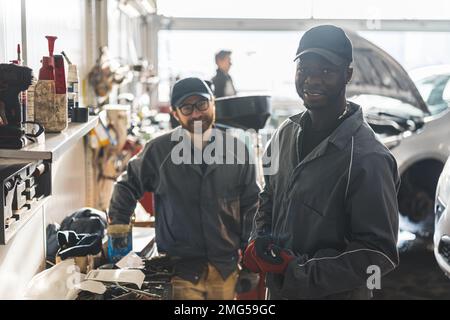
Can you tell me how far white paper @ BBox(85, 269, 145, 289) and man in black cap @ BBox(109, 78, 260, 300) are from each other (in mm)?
361

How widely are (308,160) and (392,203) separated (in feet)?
0.95

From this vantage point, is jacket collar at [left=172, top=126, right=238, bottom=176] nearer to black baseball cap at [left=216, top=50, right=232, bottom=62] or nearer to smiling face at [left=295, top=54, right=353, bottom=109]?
smiling face at [left=295, top=54, right=353, bottom=109]

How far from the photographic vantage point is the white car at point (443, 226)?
2.88m

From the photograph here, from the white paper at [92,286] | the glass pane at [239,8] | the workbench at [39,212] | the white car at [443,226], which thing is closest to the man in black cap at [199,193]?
the workbench at [39,212]

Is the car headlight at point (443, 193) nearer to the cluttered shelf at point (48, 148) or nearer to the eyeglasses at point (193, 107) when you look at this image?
the eyeglasses at point (193, 107)

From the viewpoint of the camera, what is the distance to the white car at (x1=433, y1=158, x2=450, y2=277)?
2879 mm

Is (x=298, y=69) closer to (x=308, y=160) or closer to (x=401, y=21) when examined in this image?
(x=308, y=160)

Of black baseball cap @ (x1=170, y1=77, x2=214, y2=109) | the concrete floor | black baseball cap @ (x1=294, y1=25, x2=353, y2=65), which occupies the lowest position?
the concrete floor

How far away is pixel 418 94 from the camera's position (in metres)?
4.61

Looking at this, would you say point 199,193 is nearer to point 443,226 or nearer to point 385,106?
point 443,226

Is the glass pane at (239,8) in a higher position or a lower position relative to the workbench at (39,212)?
higher

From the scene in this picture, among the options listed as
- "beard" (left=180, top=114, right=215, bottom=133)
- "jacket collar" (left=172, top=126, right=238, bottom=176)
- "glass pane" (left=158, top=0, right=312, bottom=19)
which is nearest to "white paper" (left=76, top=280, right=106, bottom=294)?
"jacket collar" (left=172, top=126, right=238, bottom=176)

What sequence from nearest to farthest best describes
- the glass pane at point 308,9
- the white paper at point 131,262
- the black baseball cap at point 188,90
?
1. the white paper at point 131,262
2. the black baseball cap at point 188,90
3. the glass pane at point 308,9

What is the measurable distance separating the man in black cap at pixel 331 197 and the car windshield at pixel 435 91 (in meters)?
3.13
